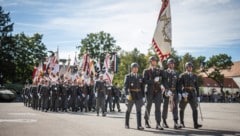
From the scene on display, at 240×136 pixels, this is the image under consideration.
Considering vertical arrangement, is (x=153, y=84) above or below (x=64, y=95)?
above

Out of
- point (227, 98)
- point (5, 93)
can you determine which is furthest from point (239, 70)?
point (5, 93)

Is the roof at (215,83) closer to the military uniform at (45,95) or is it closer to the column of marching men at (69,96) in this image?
the column of marching men at (69,96)

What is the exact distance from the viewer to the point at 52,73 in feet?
85.8

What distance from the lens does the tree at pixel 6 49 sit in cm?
6519

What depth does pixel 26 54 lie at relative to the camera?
7425 centimetres

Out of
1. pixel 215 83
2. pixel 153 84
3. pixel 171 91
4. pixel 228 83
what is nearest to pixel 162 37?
pixel 171 91

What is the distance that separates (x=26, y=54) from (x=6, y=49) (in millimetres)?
6209

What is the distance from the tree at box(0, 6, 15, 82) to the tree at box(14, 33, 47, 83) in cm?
Result: 256

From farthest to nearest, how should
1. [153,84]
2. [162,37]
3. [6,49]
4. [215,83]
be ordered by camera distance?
[215,83]
[6,49]
[162,37]
[153,84]

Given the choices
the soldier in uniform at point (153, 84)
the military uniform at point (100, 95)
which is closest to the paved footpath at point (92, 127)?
the soldier in uniform at point (153, 84)

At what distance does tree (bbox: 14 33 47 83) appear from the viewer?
236 ft

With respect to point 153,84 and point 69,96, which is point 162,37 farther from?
point 69,96

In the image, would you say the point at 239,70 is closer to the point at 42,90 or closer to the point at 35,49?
the point at 35,49

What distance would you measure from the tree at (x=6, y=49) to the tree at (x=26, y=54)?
256 cm
